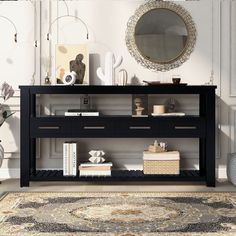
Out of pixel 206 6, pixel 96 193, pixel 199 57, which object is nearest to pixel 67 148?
pixel 96 193

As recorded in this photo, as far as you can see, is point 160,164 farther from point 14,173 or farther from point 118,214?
point 14,173

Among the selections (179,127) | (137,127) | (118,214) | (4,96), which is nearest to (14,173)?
(4,96)

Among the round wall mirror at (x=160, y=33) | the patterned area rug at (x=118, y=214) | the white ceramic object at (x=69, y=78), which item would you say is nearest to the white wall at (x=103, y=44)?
the round wall mirror at (x=160, y=33)

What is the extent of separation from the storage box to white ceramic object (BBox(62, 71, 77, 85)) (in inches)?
33.1

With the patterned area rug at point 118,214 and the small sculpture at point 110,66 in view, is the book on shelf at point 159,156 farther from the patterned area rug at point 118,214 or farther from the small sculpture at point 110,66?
the small sculpture at point 110,66

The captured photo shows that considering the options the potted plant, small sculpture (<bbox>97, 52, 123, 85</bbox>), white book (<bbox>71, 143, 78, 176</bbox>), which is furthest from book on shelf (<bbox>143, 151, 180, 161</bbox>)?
the potted plant

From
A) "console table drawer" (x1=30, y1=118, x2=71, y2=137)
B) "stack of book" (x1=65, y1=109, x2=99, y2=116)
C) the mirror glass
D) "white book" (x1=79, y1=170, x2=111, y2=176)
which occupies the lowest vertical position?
"white book" (x1=79, y1=170, x2=111, y2=176)

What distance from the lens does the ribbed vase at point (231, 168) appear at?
12.8 ft

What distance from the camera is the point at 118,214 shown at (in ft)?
9.45

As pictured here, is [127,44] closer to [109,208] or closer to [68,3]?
[68,3]

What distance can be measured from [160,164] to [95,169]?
52cm

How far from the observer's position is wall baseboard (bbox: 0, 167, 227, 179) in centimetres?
428

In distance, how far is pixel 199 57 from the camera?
4246 millimetres

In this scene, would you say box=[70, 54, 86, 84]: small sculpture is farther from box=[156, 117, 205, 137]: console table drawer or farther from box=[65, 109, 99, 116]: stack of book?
box=[156, 117, 205, 137]: console table drawer
